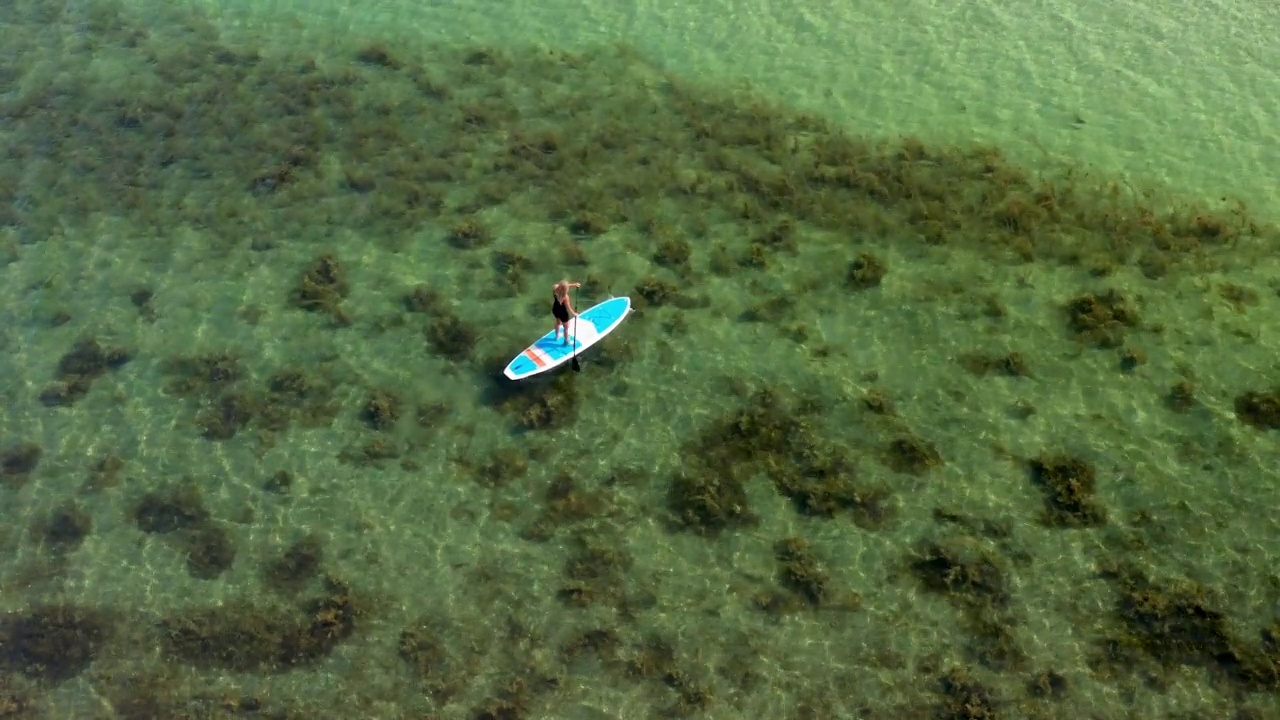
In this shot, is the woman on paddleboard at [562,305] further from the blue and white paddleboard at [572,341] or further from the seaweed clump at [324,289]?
the seaweed clump at [324,289]

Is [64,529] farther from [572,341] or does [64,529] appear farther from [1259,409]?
[1259,409]

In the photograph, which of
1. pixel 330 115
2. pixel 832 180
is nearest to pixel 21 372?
pixel 330 115

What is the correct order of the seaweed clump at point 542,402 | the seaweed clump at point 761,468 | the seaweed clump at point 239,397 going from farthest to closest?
the seaweed clump at point 239,397
the seaweed clump at point 542,402
the seaweed clump at point 761,468

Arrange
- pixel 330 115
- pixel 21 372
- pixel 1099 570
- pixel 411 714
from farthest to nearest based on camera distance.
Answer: pixel 330 115 → pixel 21 372 → pixel 1099 570 → pixel 411 714

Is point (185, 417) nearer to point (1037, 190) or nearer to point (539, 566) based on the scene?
point (539, 566)

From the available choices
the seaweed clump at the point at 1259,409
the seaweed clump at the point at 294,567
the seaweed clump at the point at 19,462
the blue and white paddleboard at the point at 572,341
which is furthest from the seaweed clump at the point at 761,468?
the seaweed clump at the point at 19,462

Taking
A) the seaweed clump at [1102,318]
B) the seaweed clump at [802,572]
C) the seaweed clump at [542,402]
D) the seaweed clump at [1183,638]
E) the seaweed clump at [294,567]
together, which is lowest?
the seaweed clump at [294,567]

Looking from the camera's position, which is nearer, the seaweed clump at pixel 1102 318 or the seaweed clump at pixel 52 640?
the seaweed clump at pixel 52 640

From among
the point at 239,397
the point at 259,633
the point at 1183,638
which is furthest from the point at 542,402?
the point at 1183,638
